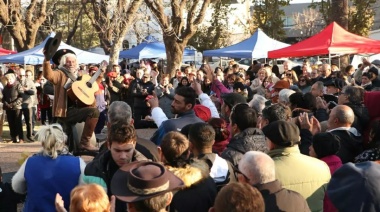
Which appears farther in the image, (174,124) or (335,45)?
(335,45)

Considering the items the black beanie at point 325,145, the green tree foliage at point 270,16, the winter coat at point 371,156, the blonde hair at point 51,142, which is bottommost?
the winter coat at point 371,156

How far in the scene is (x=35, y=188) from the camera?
512 cm

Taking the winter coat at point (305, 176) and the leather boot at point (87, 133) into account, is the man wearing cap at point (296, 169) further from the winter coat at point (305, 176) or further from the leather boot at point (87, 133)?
the leather boot at point (87, 133)

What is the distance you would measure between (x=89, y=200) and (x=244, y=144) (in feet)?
7.39

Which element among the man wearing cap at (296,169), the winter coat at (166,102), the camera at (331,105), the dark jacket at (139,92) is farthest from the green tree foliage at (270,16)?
the man wearing cap at (296,169)

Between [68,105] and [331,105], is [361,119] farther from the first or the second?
[68,105]

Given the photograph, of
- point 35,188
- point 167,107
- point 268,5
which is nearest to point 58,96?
point 35,188

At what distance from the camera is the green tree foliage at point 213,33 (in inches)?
1818

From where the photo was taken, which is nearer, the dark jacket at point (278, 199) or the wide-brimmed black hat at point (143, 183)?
the wide-brimmed black hat at point (143, 183)

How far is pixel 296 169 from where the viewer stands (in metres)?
5.07

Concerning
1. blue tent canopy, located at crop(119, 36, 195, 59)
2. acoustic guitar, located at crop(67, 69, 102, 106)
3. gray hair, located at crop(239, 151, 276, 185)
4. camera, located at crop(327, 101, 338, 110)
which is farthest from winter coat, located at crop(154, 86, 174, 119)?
blue tent canopy, located at crop(119, 36, 195, 59)

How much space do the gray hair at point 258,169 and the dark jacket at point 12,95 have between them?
12243 mm

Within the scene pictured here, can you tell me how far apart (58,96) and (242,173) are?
5169 millimetres

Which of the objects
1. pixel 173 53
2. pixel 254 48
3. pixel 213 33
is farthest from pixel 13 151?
pixel 213 33
